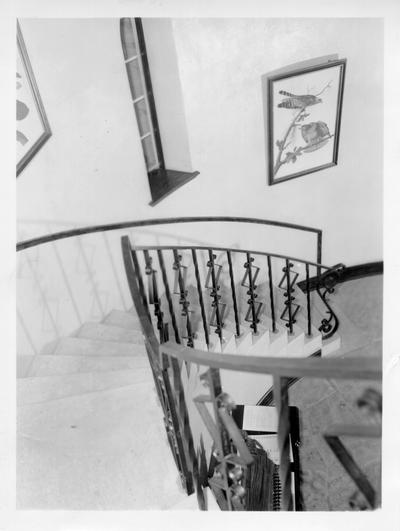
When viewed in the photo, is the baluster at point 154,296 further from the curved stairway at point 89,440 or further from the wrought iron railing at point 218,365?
the curved stairway at point 89,440

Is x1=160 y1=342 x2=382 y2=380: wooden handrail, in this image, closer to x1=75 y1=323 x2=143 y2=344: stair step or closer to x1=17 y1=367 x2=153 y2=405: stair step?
x1=17 y1=367 x2=153 y2=405: stair step

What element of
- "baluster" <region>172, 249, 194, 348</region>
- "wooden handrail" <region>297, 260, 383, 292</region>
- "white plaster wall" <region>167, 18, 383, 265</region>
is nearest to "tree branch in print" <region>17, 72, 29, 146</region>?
"white plaster wall" <region>167, 18, 383, 265</region>

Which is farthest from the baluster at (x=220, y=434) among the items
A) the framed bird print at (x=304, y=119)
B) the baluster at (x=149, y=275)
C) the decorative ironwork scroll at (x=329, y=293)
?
the framed bird print at (x=304, y=119)

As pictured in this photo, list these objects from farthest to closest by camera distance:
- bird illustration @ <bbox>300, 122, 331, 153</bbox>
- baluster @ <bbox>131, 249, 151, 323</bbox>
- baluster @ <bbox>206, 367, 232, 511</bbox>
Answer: bird illustration @ <bbox>300, 122, 331, 153</bbox> → baluster @ <bbox>131, 249, 151, 323</bbox> → baluster @ <bbox>206, 367, 232, 511</bbox>

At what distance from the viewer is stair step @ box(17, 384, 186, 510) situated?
2146 mm

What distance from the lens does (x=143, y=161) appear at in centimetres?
265

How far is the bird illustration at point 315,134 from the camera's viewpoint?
8.29 feet

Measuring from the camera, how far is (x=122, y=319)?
→ 272 cm

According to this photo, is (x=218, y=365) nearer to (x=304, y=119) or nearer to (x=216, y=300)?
(x=216, y=300)

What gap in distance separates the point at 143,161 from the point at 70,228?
0.53 meters

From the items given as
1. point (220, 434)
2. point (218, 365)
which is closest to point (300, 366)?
point (218, 365)

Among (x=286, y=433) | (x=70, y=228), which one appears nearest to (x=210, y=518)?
(x=286, y=433)

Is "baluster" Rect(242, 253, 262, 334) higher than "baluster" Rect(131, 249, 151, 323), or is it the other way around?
"baluster" Rect(131, 249, 151, 323)

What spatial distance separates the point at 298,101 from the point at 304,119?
94 mm
